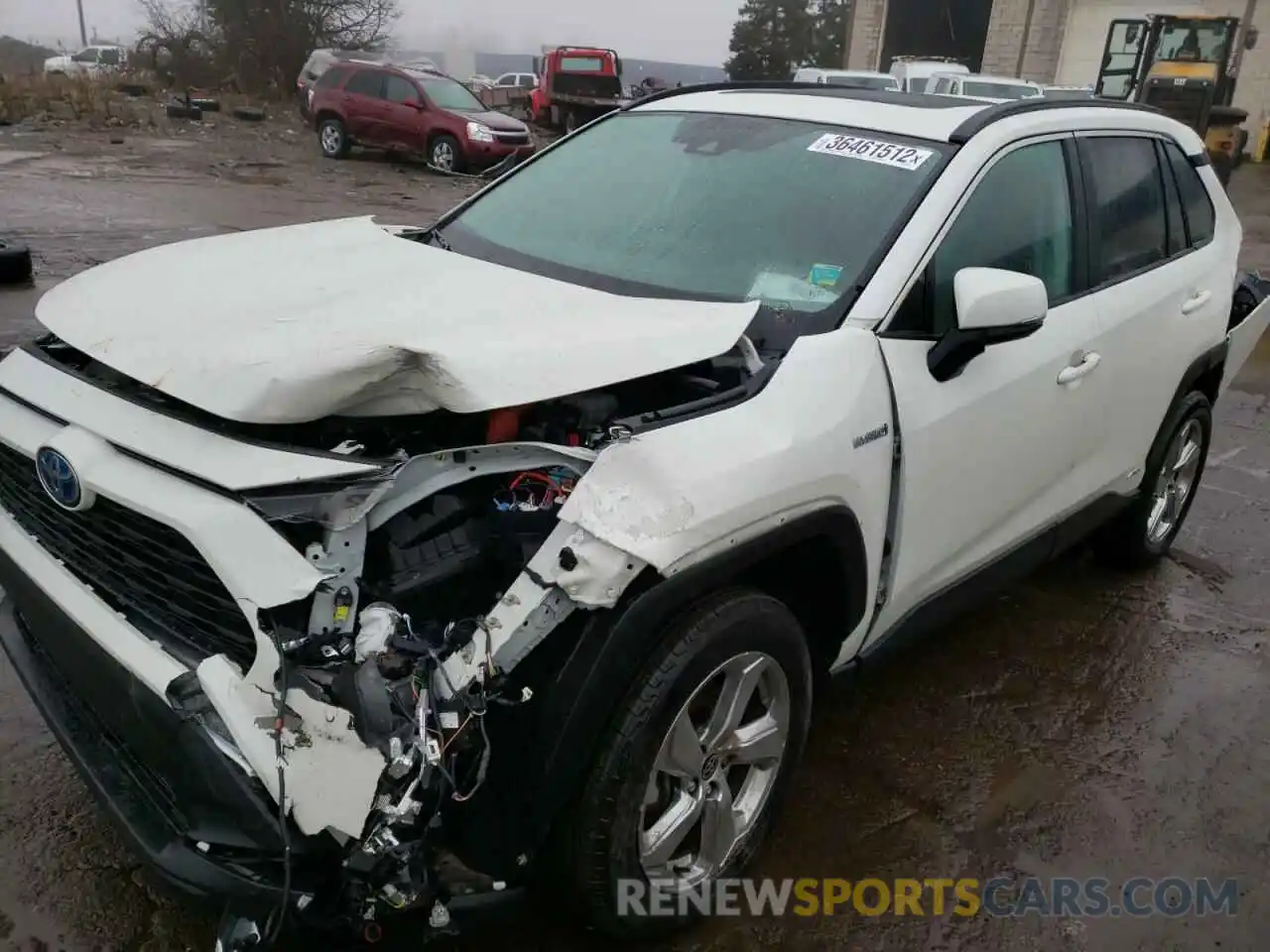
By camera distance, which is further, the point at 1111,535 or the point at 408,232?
the point at 1111,535

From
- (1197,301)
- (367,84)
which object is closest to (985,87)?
(367,84)

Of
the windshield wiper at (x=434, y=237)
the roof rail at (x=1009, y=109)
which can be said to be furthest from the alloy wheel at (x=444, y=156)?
the roof rail at (x=1009, y=109)

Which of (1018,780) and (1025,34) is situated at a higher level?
(1025,34)

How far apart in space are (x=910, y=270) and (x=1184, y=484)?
8.54ft

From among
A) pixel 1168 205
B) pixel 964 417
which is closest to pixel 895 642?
pixel 964 417

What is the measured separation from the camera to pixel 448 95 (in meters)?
17.9

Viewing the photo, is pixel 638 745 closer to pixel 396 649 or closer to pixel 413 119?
pixel 396 649

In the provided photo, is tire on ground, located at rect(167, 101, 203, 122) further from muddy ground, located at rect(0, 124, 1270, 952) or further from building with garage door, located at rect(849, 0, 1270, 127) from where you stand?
building with garage door, located at rect(849, 0, 1270, 127)

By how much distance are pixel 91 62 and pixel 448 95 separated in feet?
84.1

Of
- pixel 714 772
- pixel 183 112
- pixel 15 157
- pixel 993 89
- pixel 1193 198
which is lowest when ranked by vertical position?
pixel 15 157

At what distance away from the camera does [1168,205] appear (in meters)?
3.91

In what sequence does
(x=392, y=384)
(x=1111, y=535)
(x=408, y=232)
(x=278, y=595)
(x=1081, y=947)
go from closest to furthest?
1. (x=278, y=595)
2. (x=392, y=384)
3. (x=1081, y=947)
4. (x=408, y=232)
5. (x=1111, y=535)

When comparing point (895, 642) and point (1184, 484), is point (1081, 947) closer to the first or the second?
point (895, 642)

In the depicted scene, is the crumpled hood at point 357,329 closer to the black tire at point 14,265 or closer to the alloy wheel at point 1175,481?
the alloy wheel at point 1175,481
